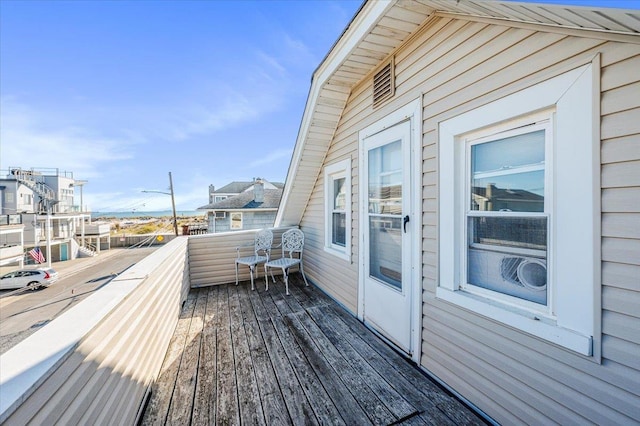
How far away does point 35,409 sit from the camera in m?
0.73

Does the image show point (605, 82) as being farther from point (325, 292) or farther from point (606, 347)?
point (325, 292)

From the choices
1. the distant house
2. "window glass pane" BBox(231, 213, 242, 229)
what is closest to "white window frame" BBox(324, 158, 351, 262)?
the distant house

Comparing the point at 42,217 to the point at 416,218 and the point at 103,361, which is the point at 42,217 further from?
the point at 416,218

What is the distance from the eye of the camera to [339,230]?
3.90m

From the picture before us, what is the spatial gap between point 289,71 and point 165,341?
27.4 feet

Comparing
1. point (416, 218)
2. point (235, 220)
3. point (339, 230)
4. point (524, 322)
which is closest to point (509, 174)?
point (416, 218)

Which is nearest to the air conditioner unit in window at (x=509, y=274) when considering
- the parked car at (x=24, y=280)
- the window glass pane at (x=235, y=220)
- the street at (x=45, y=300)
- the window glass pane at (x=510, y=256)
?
the window glass pane at (x=510, y=256)

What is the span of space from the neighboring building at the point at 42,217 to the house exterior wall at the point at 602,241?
2071 centimetres

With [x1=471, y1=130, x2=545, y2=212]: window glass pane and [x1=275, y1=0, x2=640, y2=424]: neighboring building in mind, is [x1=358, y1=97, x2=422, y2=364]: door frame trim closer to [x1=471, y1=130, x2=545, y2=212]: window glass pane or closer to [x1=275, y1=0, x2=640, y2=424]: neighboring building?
[x1=275, y1=0, x2=640, y2=424]: neighboring building

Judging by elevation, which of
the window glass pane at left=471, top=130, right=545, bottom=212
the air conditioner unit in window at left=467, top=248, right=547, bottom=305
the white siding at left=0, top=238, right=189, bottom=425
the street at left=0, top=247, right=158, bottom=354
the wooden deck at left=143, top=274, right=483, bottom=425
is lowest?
the street at left=0, top=247, right=158, bottom=354

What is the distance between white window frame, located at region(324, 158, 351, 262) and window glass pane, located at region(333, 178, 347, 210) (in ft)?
0.13

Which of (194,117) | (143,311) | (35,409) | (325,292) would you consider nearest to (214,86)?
(194,117)

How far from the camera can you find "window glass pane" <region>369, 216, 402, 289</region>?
8.21 feet

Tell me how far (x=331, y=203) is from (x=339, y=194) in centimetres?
24
